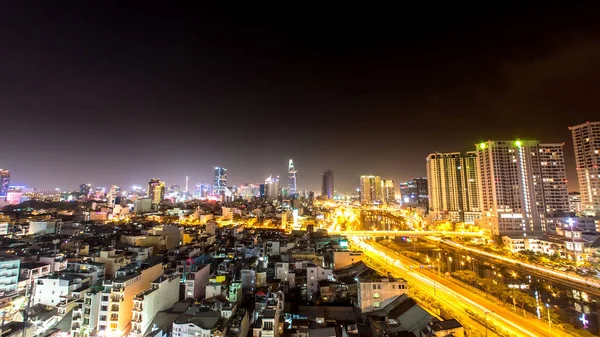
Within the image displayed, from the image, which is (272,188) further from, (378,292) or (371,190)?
(378,292)

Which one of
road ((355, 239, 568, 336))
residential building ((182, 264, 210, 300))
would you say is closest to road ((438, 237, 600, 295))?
road ((355, 239, 568, 336))

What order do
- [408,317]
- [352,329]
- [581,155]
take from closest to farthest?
[352,329], [408,317], [581,155]

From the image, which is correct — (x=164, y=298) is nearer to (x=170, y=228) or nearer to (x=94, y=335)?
(x=94, y=335)

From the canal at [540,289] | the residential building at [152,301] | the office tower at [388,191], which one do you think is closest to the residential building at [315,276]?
the residential building at [152,301]

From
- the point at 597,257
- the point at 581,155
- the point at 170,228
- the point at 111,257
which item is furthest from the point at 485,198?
the point at 111,257

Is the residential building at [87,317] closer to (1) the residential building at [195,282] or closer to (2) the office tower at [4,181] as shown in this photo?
(1) the residential building at [195,282]
